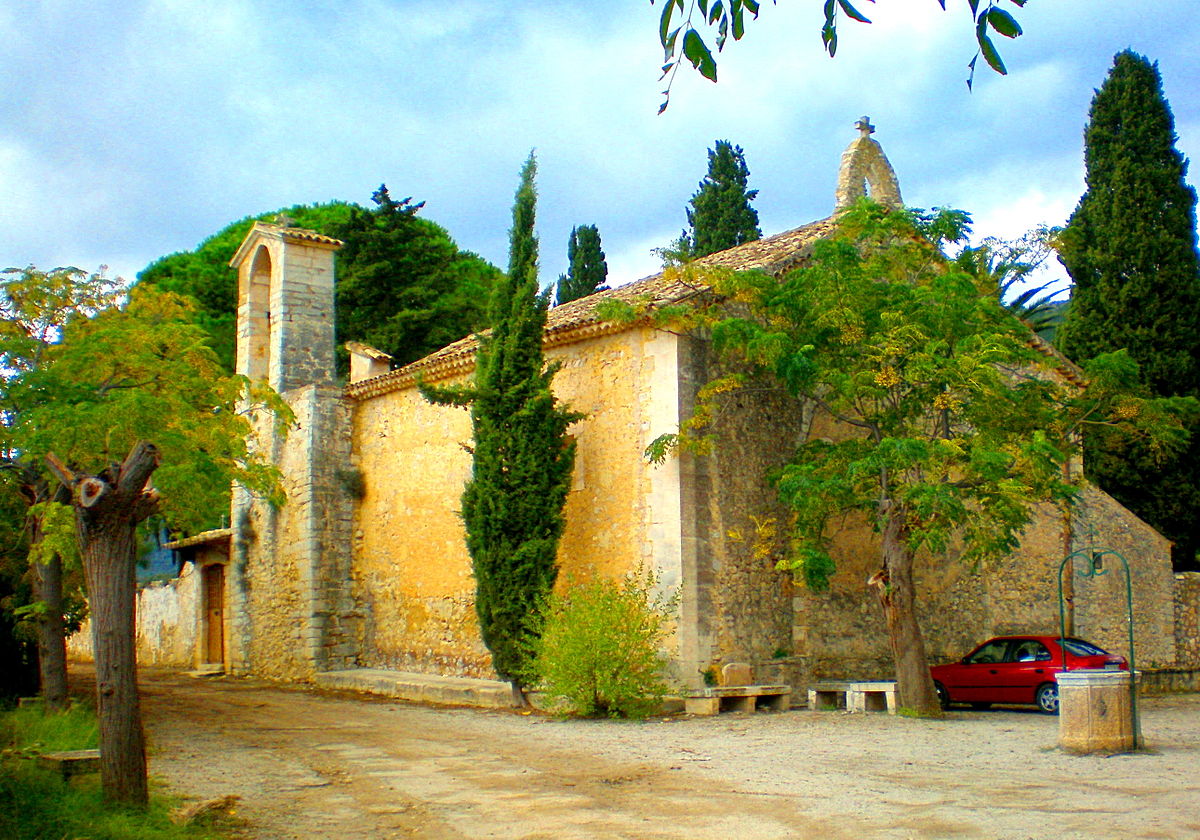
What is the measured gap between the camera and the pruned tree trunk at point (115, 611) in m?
6.88

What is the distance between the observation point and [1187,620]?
69.5 feet

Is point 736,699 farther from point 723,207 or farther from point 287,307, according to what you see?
point 723,207

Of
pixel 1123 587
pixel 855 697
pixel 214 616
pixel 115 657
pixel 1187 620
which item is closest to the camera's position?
pixel 115 657

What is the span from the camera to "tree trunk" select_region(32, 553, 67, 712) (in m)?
12.4

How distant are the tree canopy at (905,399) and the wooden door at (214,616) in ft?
40.1

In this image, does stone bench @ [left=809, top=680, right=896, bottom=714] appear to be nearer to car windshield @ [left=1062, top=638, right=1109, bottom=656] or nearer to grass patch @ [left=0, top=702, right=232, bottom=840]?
car windshield @ [left=1062, top=638, right=1109, bottom=656]

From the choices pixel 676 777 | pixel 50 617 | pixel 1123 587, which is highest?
pixel 50 617

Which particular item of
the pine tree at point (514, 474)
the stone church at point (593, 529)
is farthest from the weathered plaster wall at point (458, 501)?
the pine tree at point (514, 474)

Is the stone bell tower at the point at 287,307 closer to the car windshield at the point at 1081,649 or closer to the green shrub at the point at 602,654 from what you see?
the green shrub at the point at 602,654

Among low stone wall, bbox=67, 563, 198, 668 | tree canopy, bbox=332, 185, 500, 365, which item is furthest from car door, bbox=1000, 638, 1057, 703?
tree canopy, bbox=332, 185, 500, 365

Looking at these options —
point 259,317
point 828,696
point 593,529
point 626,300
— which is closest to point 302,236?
point 259,317

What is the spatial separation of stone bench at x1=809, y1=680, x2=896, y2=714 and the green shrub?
2.36m

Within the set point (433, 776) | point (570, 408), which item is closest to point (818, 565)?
point (570, 408)

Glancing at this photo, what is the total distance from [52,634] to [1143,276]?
1955 cm
